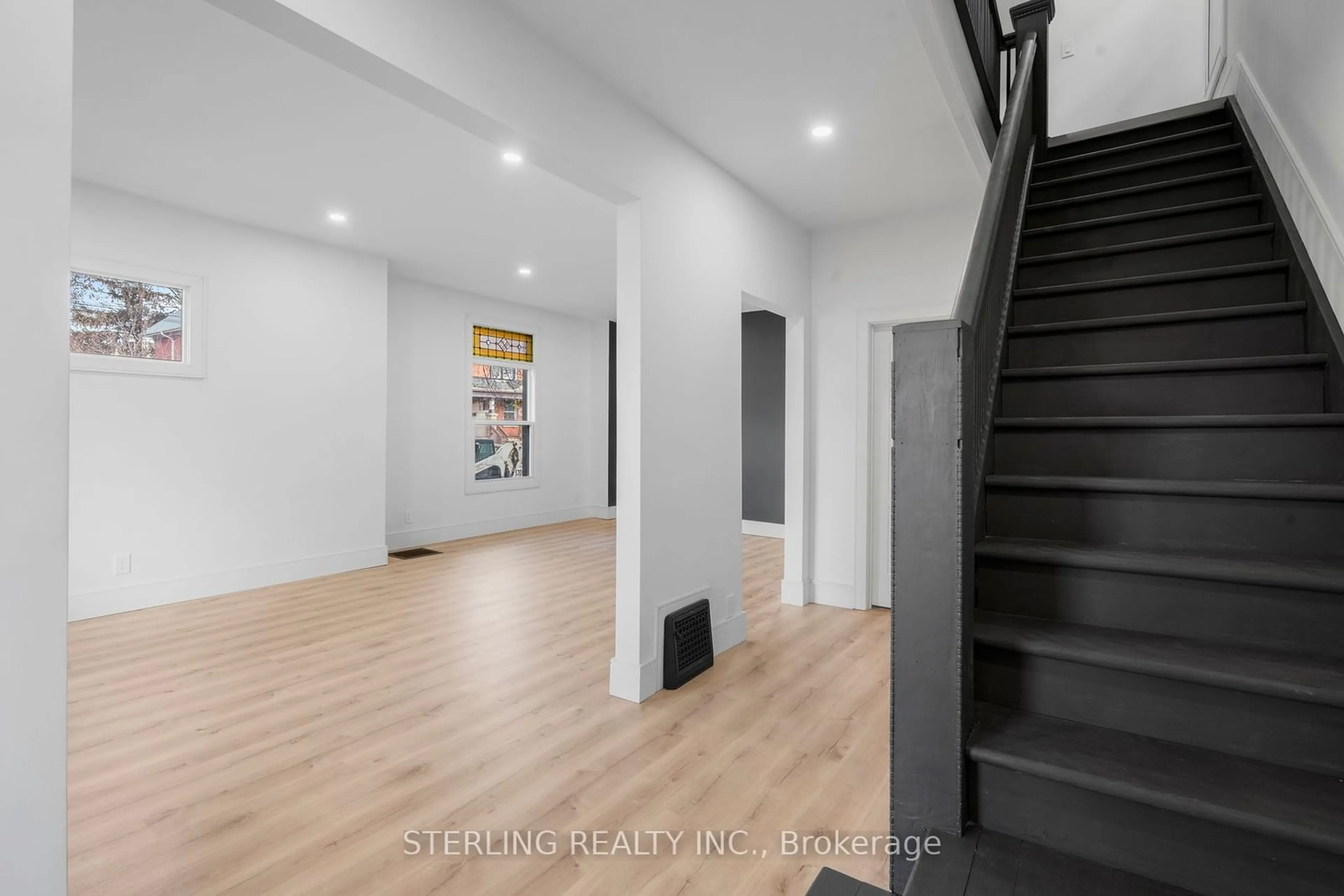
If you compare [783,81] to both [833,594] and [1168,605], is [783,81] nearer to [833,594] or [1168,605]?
[1168,605]

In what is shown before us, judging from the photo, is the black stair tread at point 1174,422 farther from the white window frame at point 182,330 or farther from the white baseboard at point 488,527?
the white baseboard at point 488,527

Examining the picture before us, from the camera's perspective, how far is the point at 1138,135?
314cm

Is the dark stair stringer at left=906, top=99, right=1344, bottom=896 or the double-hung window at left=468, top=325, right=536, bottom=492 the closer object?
the dark stair stringer at left=906, top=99, right=1344, bottom=896

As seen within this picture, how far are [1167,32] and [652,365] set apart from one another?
443 cm

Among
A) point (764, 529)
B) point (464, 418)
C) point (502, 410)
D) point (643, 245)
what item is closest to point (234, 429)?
point (464, 418)

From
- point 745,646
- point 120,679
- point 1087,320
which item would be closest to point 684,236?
point 1087,320

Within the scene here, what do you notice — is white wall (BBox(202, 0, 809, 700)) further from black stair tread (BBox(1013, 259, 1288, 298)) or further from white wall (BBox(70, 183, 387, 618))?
white wall (BBox(70, 183, 387, 618))

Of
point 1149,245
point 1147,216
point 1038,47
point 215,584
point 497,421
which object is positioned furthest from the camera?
point 497,421

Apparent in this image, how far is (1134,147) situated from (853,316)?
1.84 meters

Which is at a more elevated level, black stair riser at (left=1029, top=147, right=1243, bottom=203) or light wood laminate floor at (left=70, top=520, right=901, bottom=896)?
black stair riser at (left=1029, top=147, right=1243, bottom=203)

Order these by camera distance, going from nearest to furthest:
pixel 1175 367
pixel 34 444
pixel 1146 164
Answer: pixel 34 444 < pixel 1175 367 < pixel 1146 164

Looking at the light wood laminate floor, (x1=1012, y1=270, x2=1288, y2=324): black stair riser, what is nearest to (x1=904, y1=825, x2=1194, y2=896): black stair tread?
the light wood laminate floor

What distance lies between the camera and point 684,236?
3.25m

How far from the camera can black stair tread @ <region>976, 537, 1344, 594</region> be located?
130 cm
